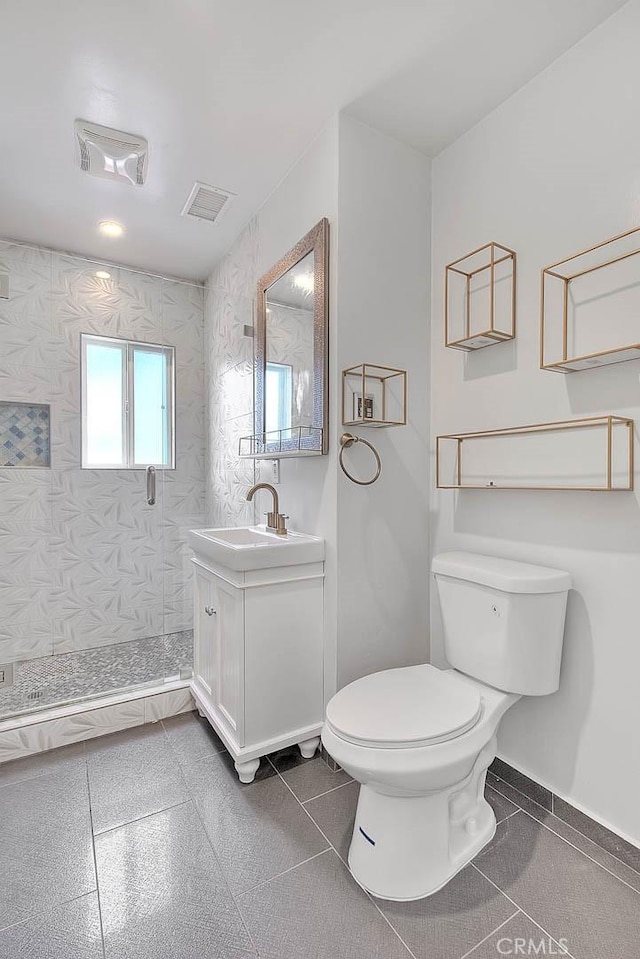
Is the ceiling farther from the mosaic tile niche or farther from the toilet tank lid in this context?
the toilet tank lid

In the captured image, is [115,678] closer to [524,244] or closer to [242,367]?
[242,367]

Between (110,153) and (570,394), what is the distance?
6.46ft

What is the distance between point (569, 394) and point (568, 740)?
3.51 feet

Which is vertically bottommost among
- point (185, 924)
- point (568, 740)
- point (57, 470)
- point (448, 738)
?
point (185, 924)

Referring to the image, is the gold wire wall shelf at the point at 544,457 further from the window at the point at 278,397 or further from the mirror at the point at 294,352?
the window at the point at 278,397

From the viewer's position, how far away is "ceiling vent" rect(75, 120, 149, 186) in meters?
1.78

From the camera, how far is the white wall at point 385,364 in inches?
68.2

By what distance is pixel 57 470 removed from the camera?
259 cm

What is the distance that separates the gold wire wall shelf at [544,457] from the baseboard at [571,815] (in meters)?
0.97

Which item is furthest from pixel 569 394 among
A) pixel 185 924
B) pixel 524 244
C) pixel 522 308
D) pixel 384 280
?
pixel 185 924

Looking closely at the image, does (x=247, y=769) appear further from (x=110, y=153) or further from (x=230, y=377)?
(x=110, y=153)

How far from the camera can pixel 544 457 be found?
59.6 inches

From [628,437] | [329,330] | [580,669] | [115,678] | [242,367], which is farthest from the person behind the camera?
[242,367]

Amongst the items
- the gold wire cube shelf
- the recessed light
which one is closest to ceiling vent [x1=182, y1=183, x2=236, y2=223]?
the recessed light
